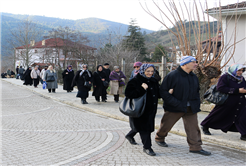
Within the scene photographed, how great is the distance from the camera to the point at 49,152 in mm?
5109

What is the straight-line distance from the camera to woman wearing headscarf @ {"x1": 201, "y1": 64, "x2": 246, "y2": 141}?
216 inches

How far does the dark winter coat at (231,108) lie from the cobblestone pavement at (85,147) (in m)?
0.54

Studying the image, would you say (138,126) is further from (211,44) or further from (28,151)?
(211,44)

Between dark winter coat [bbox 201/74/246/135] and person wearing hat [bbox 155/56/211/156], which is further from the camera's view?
dark winter coat [bbox 201/74/246/135]

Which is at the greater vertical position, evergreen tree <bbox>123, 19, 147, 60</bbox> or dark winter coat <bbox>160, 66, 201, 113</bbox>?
evergreen tree <bbox>123, 19, 147, 60</bbox>

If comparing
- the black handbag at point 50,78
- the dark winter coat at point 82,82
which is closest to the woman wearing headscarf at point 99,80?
the dark winter coat at point 82,82

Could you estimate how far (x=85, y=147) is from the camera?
17.7 feet

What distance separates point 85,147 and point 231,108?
3356mm

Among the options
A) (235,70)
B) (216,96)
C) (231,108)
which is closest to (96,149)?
(216,96)

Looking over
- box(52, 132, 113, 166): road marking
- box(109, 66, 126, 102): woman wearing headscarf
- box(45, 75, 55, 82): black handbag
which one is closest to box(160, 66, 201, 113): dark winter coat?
box(52, 132, 113, 166): road marking

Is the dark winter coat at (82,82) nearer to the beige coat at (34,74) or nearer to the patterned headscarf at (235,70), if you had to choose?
the patterned headscarf at (235,70)

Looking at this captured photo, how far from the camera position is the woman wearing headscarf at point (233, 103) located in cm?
548

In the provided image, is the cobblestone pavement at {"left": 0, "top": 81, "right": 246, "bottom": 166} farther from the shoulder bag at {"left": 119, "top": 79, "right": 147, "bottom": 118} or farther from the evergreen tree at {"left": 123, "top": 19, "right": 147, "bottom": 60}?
the evergreen tree at {"left": 123, "top": 19, "right": 147, "bottom": 60}

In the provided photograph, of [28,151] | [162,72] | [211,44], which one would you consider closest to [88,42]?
[162,72]
